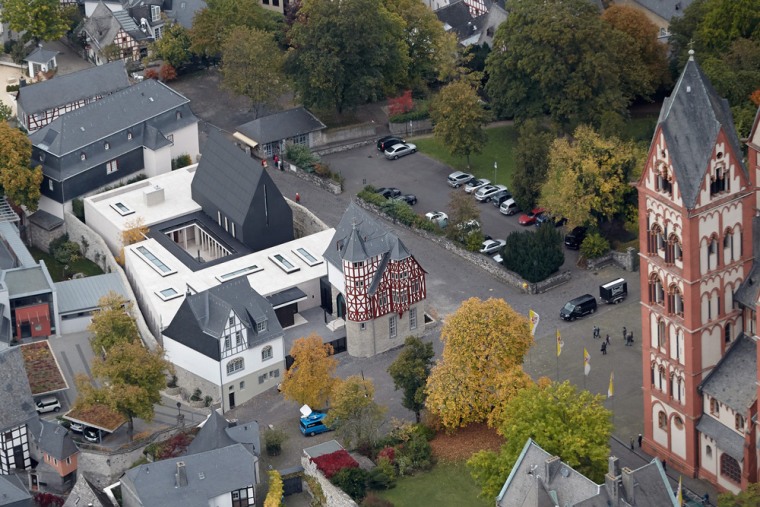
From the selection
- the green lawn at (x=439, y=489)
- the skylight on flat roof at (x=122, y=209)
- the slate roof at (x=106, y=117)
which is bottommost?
the green lawn at (x=439, y=489)

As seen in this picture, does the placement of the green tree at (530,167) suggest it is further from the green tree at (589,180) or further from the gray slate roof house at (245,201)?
the gray slate roof house at (245,201)

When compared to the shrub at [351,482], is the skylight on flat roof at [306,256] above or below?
above

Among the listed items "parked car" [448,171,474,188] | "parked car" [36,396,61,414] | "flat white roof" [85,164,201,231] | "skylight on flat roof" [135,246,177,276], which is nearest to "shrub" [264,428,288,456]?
"parked car" [36,396,61,414]

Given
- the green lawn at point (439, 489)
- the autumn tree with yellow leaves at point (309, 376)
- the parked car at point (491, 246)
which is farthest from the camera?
the parked car at point (491, 246)

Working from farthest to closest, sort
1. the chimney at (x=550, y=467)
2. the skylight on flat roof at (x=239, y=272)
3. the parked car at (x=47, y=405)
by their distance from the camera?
the skylight on flat roof at (x=239, y=272) < the parked car at (x=47, y=405) < the chimney at (x=550, y=467)

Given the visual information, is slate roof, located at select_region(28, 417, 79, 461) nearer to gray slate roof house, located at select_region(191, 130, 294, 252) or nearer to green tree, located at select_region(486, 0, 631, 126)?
gray slate roof house, located at select_region(191, 130, 294, 252)

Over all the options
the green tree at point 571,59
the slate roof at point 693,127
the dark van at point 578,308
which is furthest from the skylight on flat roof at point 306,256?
the slate roof at point 693,127
